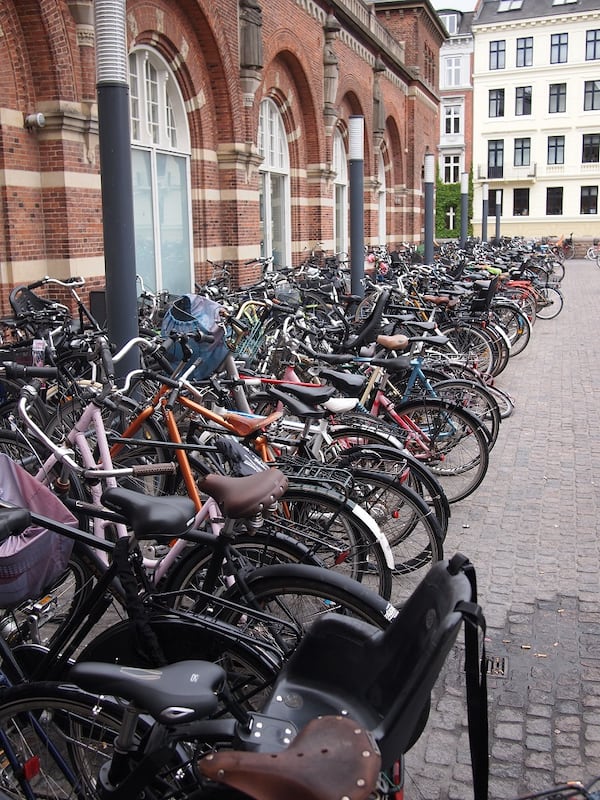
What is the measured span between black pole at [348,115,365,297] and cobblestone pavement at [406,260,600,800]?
11.4ft

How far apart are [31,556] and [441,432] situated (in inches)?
143

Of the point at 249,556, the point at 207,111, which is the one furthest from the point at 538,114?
→ the point at 249,556

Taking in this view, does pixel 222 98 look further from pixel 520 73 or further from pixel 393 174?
pixel 520 73

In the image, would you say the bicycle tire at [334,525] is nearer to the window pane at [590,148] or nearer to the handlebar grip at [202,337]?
the handlebar grip at [202,337]

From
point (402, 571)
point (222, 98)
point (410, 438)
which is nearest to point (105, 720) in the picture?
point (402, 571)

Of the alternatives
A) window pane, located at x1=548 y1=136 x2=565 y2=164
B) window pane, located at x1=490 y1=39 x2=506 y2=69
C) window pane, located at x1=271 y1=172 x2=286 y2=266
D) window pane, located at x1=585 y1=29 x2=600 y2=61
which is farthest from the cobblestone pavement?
window pane, located at x1=490 y1=39 x2=506 y2=69

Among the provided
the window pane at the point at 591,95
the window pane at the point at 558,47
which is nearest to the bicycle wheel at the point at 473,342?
the window pane at the point at 591,95

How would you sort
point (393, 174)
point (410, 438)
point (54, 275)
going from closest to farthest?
point (410, 438), point (54, 275), point (393, 174)

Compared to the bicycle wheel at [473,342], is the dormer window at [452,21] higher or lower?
higher

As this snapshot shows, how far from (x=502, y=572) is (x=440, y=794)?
2.02 meters

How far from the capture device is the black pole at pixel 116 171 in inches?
196

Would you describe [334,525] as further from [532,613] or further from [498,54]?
[498,54]

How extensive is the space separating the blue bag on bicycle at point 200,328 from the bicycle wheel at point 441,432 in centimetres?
130

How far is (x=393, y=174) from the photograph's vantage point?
1141 inches
